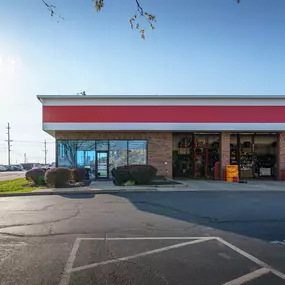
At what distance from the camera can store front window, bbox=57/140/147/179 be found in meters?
20.2

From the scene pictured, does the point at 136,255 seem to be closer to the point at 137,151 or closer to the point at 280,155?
the point at 137,151

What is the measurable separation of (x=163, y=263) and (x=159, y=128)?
14.9m

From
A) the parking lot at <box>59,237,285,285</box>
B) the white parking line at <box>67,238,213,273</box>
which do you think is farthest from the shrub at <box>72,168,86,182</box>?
the white parking line at <box>67,238,213,273</box>

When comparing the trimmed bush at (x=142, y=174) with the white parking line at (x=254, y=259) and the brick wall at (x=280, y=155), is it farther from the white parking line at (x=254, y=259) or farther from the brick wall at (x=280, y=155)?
the brick wall at (x=280, y=155)

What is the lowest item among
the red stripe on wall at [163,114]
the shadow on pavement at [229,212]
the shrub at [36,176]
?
the shadow on pavement at [229,212]

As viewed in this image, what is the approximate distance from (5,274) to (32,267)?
0.40 meters

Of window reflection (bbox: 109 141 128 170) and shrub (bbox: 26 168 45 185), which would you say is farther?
window reflection (bbox: 109 141 128 170)

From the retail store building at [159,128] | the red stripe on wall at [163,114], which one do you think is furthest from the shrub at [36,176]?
the red stripe on wall at [163,114]

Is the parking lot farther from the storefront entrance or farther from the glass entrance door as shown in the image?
the storefront entrance

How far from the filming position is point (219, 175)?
20.9 m

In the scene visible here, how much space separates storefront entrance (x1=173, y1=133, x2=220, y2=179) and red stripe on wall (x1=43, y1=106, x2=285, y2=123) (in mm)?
3166

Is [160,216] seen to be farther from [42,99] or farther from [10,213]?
[42,99]

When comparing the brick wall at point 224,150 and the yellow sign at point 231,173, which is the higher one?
the brick wall at point 224,150

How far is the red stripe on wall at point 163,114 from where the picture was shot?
1878cm
